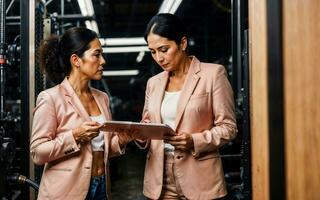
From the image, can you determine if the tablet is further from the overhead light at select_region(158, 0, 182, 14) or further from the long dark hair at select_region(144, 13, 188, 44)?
the overhead light at select_region(158, 0, 182, 14)

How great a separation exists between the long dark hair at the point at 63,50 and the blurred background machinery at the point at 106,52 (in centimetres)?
54

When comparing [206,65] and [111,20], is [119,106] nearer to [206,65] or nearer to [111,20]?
[111,20]

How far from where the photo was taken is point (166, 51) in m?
2.63

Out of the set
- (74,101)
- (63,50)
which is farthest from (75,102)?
(63,50)

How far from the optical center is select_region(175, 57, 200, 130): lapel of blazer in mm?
2463

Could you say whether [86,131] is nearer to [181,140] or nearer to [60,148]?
[60,148]

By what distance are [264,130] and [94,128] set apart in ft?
3.76

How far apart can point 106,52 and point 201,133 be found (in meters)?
8.94

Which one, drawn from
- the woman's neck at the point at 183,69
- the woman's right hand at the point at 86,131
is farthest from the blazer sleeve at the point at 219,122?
the woman's right hand at the point at 86,131

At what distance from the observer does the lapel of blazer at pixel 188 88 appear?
2.46 metres

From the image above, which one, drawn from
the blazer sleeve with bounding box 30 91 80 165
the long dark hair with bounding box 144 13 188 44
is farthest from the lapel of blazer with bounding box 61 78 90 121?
the long dark hair with bounding box 144 13 188 44

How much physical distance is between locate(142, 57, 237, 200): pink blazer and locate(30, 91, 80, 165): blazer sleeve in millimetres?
531

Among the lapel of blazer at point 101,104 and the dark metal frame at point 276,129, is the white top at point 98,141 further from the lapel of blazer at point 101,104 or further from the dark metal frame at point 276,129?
the dark metal frame at point 276,129

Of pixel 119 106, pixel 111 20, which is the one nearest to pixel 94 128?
pixel 111 20
